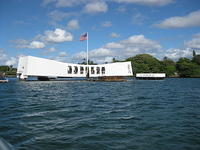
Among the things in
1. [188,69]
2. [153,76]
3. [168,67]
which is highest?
[168,67]

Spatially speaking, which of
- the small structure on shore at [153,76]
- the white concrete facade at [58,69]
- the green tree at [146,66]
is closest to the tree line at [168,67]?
the green tree at [146,66]

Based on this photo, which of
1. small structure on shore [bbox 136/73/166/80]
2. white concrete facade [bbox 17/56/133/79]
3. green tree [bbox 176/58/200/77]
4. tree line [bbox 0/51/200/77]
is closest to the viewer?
white concrete facade [bbox 17/56/133/79]

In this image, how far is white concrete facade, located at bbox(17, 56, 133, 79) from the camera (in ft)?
211

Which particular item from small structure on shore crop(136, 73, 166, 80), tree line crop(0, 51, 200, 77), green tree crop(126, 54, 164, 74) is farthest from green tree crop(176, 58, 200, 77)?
small structure on shore crop(136, 73, 166, 80)

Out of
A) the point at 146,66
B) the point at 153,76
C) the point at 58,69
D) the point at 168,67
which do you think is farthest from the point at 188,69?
the point at 58,69

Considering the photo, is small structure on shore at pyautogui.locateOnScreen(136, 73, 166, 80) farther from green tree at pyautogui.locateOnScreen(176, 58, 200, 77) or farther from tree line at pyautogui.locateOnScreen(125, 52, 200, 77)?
green tree at pyautogui.locateOnScreen(176, 58, 200, 77)

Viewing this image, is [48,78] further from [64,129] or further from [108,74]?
[64,129]

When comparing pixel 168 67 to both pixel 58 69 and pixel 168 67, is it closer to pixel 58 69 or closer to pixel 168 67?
pixel 168 67

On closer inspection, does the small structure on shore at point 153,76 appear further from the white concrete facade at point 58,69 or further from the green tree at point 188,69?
the green tree at point 188,69

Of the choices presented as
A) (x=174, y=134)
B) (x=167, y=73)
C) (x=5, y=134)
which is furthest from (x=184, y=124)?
(x=167, y=73)

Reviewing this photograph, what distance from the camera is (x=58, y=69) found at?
68.0 metres

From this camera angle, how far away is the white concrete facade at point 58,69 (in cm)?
6419

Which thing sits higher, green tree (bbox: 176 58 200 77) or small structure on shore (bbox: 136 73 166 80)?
Answer: green tree (bbox: 176 58 200 77)

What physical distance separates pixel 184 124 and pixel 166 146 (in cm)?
309
